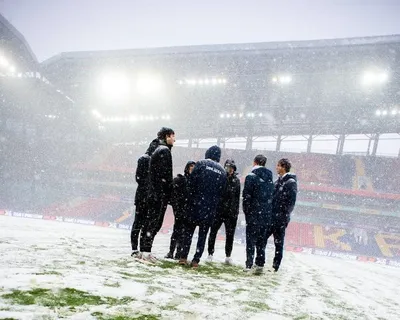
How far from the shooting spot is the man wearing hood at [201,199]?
383cm

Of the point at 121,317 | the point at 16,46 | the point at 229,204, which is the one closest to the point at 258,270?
the point at 229,204

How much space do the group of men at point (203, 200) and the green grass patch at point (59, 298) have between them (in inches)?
70.5

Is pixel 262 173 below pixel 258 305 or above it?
above

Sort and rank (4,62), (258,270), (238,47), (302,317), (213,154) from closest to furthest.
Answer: (302,317) < (213,154) < (258,270) < (238,47) < (4,62)

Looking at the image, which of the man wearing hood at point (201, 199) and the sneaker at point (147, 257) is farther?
the man wearing hood at point (201, 199)

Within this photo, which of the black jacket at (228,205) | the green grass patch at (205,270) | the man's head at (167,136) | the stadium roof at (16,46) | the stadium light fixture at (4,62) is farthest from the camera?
the stadium light fixture at (4,62)

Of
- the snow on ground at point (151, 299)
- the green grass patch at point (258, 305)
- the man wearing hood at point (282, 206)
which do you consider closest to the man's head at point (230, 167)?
the man wearing hood at point (282, 206)

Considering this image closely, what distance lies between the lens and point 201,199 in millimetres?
3828

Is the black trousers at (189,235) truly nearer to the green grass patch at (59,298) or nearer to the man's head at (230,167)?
the man's head at (230,167)

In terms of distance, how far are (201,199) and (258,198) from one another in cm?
96

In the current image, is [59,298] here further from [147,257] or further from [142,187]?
[142,187]

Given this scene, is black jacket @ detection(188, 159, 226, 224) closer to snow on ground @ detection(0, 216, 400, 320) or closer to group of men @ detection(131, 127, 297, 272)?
group of men @ detection(131, 127, 297, 272)

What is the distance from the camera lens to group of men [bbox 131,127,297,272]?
3.60m

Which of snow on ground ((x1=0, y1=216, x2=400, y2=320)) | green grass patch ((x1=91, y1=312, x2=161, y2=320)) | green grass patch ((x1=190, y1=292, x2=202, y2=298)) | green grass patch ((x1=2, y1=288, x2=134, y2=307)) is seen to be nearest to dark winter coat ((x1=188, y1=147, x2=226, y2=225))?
snow on ground ((x1=0, y1=216, x2=400, y2=320))
